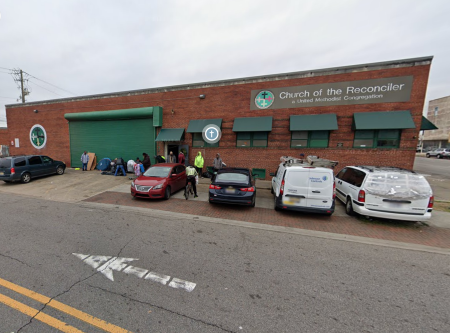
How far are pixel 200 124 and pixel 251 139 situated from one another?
12.4ft

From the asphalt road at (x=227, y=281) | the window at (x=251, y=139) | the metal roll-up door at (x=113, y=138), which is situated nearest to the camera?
the asphalt road at (x=227, y=281)

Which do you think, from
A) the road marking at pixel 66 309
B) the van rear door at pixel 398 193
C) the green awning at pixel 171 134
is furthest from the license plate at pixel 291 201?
the green awning at pixel 171 134

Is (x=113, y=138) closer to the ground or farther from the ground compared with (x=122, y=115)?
closer to the ground

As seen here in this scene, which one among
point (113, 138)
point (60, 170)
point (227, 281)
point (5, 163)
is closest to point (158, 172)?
point (227, 281)

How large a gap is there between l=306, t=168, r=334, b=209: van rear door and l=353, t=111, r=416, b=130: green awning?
20.7ft

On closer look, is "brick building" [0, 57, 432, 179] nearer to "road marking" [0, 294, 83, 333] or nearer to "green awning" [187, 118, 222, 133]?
"green awning" [187, 118, 222, 133]

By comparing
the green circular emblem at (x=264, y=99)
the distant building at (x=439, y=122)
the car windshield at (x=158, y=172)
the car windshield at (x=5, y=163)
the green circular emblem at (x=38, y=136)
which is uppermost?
the distant building at (x=439, y=122)

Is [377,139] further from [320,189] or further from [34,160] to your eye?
[34,160]

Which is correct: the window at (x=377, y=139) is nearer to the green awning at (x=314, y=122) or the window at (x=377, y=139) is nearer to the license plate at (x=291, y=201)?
the green awning at (x=314, y=122)

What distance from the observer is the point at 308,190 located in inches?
231

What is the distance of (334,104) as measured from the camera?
1068cm

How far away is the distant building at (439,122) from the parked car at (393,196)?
73.0 meters

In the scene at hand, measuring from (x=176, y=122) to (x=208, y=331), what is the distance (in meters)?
13.2

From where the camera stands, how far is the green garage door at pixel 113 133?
46.9 feet
